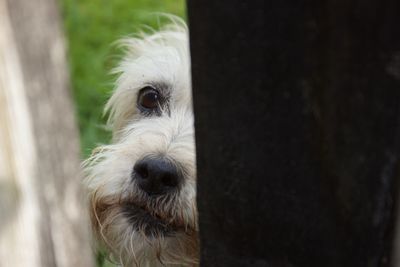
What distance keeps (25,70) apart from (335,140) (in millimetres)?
554

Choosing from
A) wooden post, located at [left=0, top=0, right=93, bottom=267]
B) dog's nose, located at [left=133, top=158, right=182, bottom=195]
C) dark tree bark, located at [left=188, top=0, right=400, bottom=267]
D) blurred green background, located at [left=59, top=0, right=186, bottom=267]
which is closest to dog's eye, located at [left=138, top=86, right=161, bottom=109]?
dog's nose, located at [left=133, top=158, right=182, bottom=195]

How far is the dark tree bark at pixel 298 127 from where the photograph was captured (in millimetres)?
1168

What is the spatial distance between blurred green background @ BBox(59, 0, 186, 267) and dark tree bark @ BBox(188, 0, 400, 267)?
3185 mm

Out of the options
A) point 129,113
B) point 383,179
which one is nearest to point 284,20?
point 383,179

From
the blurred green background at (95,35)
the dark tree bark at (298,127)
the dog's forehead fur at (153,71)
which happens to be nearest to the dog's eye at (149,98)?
the dog's forehead fur at (153,71)

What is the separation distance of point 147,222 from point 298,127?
1.36 m

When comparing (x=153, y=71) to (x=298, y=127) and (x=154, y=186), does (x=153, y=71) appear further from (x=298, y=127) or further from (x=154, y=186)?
(x=298, y=127)

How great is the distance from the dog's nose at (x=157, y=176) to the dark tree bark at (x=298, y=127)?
0.99 metres

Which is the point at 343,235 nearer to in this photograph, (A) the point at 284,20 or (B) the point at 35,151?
(A) the point at 284,20

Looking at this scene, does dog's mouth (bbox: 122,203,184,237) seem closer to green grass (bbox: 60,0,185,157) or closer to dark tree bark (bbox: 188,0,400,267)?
dark tree bark (bbox: 188,0,400,267)

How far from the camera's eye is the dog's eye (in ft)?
10.6

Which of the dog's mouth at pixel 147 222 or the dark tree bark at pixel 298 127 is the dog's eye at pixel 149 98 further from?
the dark tree bark at pixel 298 127

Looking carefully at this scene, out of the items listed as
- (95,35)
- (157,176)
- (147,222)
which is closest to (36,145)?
(157,176)

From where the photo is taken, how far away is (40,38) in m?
1.03
